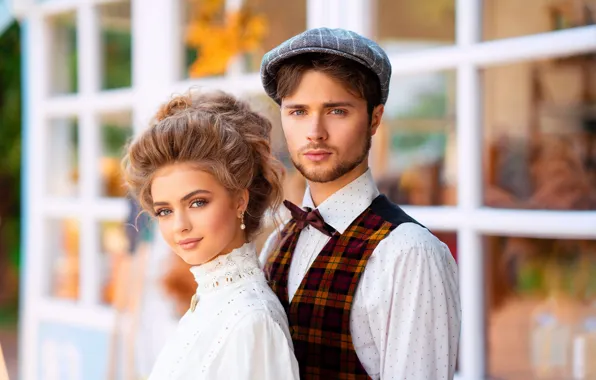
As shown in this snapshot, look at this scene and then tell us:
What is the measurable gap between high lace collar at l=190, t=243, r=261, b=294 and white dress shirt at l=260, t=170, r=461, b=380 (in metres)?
0.24

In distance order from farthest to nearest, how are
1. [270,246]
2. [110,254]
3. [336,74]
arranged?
[110,254] < [270,246] < [336,74]

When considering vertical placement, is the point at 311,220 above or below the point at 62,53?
below

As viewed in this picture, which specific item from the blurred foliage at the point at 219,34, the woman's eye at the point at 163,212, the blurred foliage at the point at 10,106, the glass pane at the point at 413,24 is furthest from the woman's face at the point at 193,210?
the blurred foliage at the point at 10,106

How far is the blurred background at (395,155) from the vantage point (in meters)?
2.53

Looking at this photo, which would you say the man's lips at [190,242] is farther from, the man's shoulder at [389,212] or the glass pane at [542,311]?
the glass pane at [542,311]

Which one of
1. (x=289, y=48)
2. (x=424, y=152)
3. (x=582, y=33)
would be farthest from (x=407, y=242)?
Result: (x=424, y=152)

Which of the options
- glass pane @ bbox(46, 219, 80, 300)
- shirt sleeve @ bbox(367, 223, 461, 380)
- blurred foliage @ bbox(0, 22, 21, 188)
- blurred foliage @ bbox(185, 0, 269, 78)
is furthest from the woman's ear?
blurred foliage @ bbox(0, 22, 21, 188)

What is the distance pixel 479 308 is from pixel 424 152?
6.68ft

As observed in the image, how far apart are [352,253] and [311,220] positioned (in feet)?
0.43

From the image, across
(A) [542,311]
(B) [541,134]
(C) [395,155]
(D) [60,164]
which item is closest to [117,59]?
(D) [60,164]

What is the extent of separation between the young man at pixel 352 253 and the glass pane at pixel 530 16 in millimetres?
925

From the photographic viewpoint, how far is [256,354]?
153 centimetres

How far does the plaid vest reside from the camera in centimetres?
161

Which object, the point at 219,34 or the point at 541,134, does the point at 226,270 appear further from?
the point at 219,34
